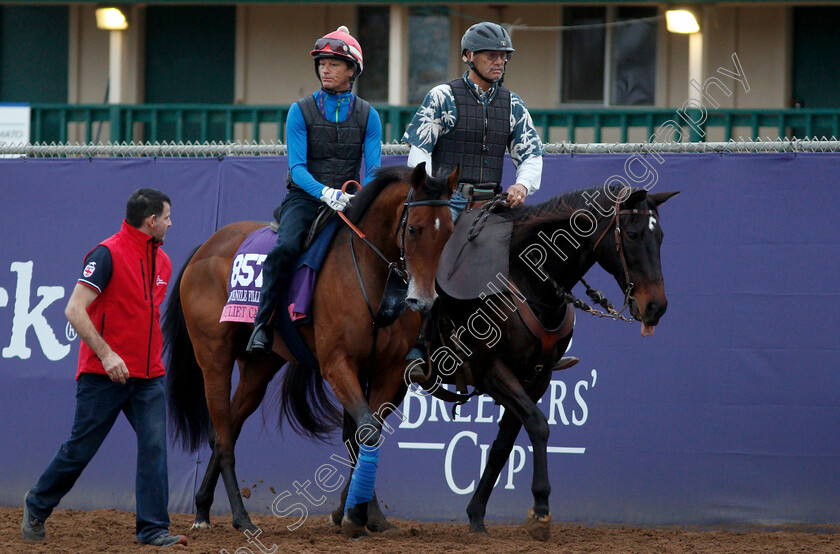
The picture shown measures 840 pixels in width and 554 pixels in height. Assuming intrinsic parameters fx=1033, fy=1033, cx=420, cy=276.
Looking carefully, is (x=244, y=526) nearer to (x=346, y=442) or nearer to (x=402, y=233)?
(x=346, y=442)

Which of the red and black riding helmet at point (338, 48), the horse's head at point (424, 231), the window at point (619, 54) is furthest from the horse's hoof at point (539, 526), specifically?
the window at point (619, 54)

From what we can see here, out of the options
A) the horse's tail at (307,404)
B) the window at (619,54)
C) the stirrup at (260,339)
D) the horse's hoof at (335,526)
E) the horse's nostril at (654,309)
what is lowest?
the horse's hoof at (335,526)

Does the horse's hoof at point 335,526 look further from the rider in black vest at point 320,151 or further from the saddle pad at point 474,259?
the saddle pad at point 474,259

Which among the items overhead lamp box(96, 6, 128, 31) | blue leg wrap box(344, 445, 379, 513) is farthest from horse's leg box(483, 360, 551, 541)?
overhead lamp box(96, 6, 128, 31)

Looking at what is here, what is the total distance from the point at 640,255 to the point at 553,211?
59 centimetres

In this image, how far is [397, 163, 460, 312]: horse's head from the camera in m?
5.05

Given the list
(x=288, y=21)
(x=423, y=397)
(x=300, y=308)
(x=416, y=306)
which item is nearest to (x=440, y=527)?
(x=423, y=397)

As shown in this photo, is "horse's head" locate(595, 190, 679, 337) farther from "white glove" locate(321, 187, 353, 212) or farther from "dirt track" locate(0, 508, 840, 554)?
"white glove" locate(321, 187, 353, 212)

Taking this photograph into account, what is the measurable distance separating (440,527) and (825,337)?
9.09 feet

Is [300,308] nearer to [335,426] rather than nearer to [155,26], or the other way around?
[335,426]

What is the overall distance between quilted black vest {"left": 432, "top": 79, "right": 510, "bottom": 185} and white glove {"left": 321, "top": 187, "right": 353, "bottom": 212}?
2.32 feet

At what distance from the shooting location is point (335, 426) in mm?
6723

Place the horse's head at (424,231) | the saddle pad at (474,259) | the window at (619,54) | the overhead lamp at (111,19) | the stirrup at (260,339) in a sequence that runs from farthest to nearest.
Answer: the overhead lamp at (111,19)
the window at (619,54)
the stirrup at (260,339)
the saddle pad at (474,259)
the horse's head at (424,231)

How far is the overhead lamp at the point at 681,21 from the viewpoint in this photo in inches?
500
